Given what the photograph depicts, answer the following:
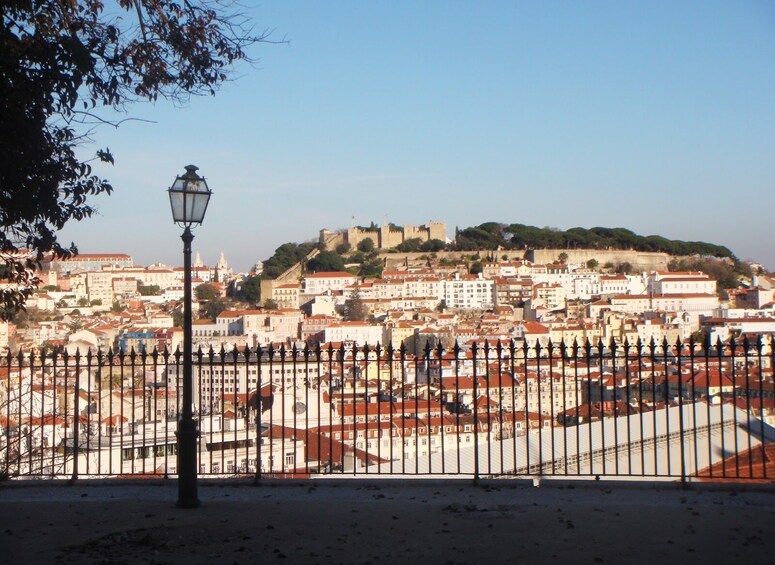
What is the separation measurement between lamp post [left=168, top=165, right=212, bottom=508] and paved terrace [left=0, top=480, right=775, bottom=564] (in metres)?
0.20

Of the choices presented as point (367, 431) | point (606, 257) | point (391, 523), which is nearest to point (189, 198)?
point (367, 431)

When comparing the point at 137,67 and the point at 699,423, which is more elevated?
the point at 137,67

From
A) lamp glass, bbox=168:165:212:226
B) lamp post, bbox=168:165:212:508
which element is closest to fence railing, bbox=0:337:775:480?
lamp post, bbox=168:165:212:508

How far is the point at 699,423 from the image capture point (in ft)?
31.5

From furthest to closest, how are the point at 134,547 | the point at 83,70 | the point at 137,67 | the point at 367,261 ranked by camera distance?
1. the point at 367,261
2. the point at 137,67
3. the point at 83,70
4. the point at 134,547

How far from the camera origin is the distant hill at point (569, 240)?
11706cm

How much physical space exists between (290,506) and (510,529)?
5.27 feet

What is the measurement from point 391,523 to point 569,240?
115m

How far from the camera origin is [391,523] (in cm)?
590

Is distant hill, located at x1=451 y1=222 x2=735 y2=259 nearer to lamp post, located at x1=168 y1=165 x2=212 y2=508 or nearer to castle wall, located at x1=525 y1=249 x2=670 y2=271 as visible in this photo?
castle wall, located at x1=525 y1=249 x2=670 y2=271

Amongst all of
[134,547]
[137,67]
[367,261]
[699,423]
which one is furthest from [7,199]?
[367,261]

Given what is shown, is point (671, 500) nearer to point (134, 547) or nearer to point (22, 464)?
point (134, 547)

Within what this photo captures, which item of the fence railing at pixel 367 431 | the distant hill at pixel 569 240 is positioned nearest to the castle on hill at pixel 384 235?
the distant hill at pixel 569 240

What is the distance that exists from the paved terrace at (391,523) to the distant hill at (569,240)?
359 feet
